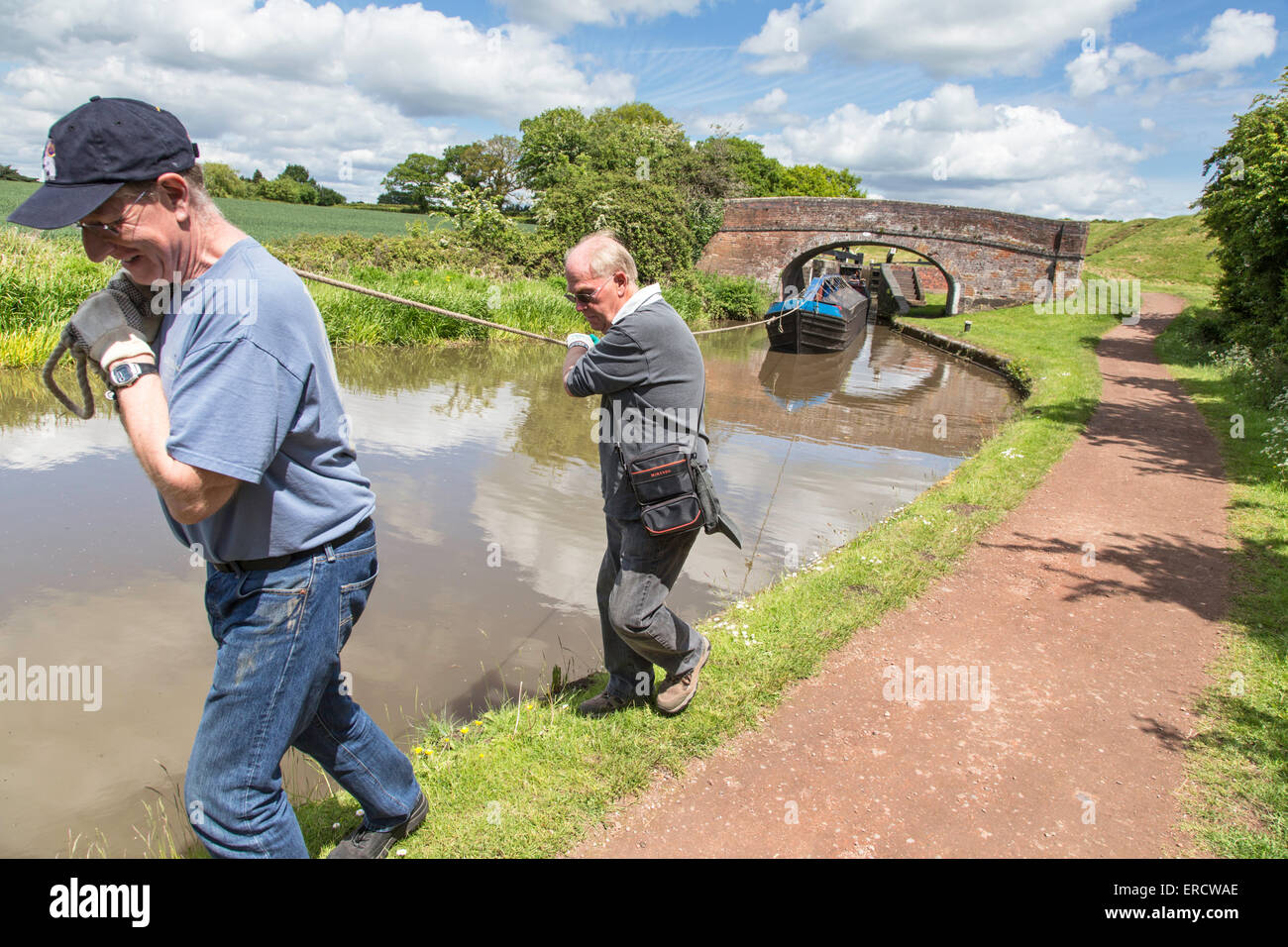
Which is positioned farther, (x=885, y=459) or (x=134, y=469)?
(x=885, y=459)

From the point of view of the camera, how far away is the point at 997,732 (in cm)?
370

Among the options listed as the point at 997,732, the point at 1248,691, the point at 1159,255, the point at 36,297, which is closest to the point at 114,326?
the point at 997,732

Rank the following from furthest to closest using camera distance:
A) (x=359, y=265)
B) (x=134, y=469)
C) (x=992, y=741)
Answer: (x=359, y=265), (x=134, y=469), (x=992, y=741)

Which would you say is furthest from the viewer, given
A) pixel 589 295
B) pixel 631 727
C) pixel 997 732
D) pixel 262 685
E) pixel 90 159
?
pixel 997 732

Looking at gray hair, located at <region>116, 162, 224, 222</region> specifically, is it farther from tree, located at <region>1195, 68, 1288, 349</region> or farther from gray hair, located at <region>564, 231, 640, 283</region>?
tree, located at <region>1195, 68, 1288, 349</region>

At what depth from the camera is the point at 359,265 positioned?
19.1 m

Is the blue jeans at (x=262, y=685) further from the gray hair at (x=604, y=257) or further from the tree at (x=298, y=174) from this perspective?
the tree at (x=298, y=174)

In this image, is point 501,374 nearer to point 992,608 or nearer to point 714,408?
point 714,408

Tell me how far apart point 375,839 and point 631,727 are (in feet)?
4.00

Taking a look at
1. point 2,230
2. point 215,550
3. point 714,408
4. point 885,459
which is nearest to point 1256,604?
point 885,459

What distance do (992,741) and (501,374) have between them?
12.2m

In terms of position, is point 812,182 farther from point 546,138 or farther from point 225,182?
point 225,182

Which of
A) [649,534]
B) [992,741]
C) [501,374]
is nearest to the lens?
[649,534]

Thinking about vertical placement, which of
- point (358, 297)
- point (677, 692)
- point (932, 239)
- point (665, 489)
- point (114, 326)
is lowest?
point (677, 692)
